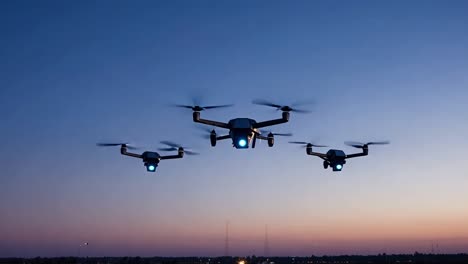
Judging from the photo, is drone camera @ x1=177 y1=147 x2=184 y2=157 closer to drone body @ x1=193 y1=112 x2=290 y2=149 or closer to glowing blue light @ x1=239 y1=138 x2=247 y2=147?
drone body @ x1=193 y1=112 x2=290 y2=149

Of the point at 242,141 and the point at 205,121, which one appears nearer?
the point at 242,141

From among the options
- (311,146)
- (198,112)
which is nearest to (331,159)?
(311,146)

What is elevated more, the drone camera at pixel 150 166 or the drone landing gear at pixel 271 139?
the drone landing gear at pixel 271 139

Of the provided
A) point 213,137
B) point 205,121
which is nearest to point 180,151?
point 213,137

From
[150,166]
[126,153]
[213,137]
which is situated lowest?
[150,166]

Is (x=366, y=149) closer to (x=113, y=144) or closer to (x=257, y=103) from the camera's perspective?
(x=257, y=103)

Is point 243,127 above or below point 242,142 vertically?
above

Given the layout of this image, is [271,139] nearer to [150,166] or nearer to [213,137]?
[213,137]

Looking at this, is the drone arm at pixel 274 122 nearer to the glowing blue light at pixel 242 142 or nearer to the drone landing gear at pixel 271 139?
the glowing blue light at pixel 242 142

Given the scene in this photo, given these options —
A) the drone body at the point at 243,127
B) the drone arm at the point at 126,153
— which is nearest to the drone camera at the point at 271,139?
the drone body at the point at 243,127

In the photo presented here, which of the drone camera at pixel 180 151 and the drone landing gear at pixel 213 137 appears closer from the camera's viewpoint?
the drone landing gear at pixel 213 137

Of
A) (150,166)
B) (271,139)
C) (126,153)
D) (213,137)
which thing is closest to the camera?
(213,137)
